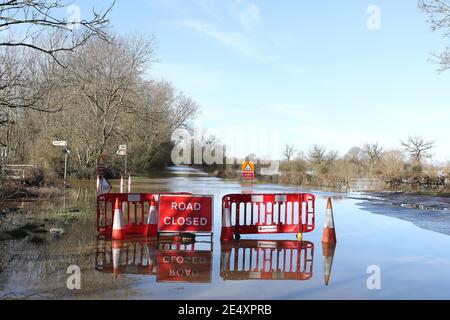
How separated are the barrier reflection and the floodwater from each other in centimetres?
2

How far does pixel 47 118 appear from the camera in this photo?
3762 cm

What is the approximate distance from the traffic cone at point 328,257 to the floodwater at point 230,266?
0.02 metres

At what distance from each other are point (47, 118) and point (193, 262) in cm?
3336

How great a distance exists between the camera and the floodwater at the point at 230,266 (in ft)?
19.9

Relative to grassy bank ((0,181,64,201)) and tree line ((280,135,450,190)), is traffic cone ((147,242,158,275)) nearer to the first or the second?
grassy bank ((0,181,64,201))

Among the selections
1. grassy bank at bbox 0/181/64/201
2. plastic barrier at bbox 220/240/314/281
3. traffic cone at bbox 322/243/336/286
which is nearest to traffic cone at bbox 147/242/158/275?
plastic barrier at bbox 220/240/314/281

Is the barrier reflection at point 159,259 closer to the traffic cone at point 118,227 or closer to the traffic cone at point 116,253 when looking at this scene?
the traffic cone at point 116,253

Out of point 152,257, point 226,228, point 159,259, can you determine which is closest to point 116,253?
point 152,257

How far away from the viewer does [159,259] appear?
8.07 meters

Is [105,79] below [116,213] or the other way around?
the other way around

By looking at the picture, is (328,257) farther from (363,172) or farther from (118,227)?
(363,172)

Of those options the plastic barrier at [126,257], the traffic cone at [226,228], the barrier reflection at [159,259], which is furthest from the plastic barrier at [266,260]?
the plastic barrier at [126,257]
